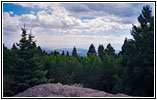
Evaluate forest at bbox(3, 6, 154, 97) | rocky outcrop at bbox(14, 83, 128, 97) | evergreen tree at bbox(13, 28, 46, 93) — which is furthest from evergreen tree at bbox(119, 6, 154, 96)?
evergreen tree at bbox(13, 28, 46, 93)

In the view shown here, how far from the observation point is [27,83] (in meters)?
15.5

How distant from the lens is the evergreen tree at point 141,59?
1262 centimetres

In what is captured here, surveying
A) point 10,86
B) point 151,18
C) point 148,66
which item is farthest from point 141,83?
point 10,86

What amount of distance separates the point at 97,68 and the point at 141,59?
8.70 meters

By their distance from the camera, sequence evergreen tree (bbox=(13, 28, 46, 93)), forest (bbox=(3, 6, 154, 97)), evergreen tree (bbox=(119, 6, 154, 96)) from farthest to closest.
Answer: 1. evergreen tree (bbox=(13, 28, 46, 93))
2. forest (bbox=(3, 6, 154, 97))
3. evergreen tree (bbox=(119, 6, 154, 96))

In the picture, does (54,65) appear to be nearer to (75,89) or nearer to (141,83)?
(141,83)

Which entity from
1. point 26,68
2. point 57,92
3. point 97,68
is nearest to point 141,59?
point 57,92

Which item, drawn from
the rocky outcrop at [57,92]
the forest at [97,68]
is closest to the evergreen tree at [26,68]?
the forest at [97,68]

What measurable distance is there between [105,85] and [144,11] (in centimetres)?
1007

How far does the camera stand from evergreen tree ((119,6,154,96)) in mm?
12625

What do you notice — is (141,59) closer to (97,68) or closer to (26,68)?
(26,68)

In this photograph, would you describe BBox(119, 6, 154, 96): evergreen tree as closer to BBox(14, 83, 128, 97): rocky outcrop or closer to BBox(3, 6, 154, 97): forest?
BBox(3, 6, 154, 97): forest

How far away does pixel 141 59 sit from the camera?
13.1 meters

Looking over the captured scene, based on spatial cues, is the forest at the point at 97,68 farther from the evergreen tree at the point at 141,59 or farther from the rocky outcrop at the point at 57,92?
the rocky outcrop at the point at 57,92
